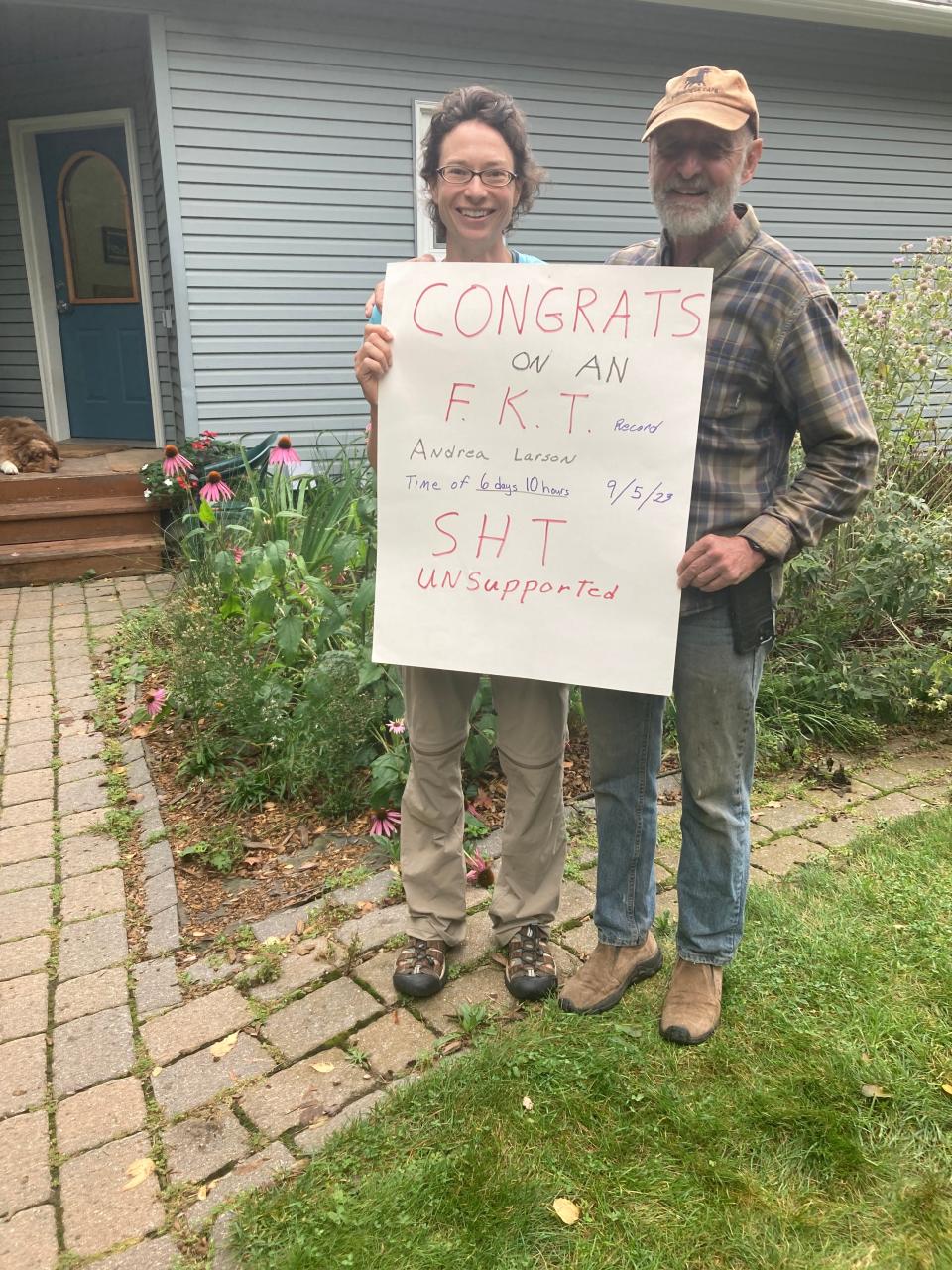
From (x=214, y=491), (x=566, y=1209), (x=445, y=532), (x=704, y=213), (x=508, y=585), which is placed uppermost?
(x=704, y=213)

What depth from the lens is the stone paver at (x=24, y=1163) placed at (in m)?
1.64

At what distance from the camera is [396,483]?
1874 mm

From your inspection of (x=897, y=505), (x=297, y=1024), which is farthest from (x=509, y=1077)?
(x=897, y=505)

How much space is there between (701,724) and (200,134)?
5756 millimetres

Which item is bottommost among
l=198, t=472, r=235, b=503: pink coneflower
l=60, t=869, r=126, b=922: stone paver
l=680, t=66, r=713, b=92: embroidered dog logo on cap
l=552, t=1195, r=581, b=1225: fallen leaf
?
l=60, t=869, r=126, b=922: stone paver

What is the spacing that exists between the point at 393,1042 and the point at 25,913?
1208 mm

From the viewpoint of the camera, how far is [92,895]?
2.58 m

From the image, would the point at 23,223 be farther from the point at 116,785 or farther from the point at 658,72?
the point at 116,785

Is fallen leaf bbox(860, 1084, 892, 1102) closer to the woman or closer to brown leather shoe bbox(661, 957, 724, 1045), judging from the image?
brown leather shoe bbox(661, 957, 724, 1045)

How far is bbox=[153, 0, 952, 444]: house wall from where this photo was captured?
5.95m

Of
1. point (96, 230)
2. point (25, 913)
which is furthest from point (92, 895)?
point (96, 230)

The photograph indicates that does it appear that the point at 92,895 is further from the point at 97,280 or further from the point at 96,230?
the point at 96,230

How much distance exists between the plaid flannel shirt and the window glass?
6581 mm

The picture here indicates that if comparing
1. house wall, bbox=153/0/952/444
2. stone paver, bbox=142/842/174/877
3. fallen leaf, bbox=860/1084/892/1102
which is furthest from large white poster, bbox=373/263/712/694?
house wall, bbox=153/0/952/444
